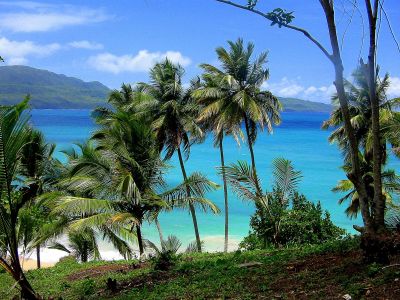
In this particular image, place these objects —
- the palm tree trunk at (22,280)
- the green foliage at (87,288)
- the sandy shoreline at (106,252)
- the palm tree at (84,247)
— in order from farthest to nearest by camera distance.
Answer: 1. the sandy shoreline at (106,252)
2. the palm tree at (84,247)
3. the green foliage at (87,288)
4. the palm tree trunk at (22,280)

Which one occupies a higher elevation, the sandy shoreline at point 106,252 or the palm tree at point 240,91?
the palm tree at point 240,91

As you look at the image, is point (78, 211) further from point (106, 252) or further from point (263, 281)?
point (106, 252)

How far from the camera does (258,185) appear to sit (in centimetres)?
1625

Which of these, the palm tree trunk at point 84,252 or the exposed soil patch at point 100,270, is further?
→ the palm tree trunk at point 84,252

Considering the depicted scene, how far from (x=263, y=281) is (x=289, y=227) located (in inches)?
357

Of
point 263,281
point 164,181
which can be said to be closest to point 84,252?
point 164,181

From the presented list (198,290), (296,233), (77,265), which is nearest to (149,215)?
(77,265)

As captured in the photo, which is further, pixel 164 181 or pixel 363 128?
pixel 363 128

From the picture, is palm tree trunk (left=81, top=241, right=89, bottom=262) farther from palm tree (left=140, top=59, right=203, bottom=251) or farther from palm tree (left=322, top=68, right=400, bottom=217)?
palm tree (left=322, top=68, right=400, bottom=217)

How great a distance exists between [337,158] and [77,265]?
275 feet

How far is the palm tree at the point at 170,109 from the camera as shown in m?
26.3

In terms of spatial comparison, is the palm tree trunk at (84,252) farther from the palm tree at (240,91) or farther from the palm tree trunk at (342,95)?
the palm tree trunk at (342,95)

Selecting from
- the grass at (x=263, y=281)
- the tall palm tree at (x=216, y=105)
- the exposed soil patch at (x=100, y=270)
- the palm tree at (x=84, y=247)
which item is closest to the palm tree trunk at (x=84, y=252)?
the palm tree at (x=84, y=247)

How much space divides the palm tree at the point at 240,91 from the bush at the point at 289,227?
8.22 meters
